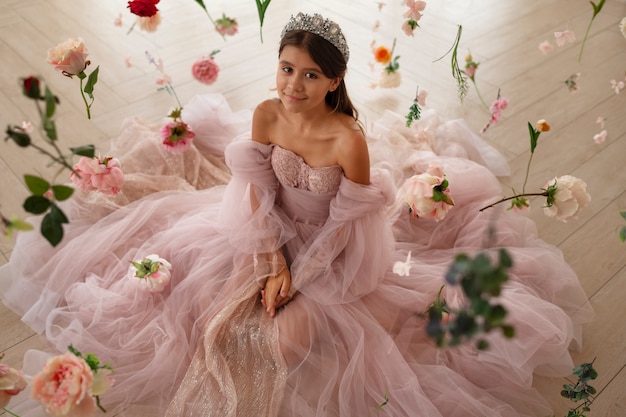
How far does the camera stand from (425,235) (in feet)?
5.56

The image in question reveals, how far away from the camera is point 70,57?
1003 mm

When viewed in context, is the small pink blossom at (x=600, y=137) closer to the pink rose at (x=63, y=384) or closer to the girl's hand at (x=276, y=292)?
the girl's hand at (x=276, y=292)

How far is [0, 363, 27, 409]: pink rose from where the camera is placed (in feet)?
1.74

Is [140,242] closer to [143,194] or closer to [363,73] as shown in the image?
[143,194]

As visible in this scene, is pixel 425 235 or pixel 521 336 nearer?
pixel 521 336

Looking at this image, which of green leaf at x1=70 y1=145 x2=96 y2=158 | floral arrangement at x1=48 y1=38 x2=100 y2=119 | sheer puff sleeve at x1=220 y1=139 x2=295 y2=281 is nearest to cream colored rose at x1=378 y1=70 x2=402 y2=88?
sheer puff sleeve at x1=220 y1=139 x2=295 y2=281

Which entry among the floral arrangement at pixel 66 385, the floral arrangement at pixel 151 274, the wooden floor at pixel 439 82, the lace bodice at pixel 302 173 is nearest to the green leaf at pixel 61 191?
the floral arrangement at pixel 66 385

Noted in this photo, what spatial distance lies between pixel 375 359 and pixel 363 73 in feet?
5.44

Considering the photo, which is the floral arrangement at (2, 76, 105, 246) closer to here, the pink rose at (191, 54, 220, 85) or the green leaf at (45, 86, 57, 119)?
the green leaf at (45, 86, 57, 119)

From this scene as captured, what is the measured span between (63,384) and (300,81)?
0.83 metres

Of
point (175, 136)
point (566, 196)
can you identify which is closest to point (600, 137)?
point (566, 196)

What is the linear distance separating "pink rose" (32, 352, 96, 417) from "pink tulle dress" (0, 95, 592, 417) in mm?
767

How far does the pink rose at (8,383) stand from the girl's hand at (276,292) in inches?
32.2

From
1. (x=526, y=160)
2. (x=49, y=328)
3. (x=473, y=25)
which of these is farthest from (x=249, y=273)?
(x=473, y=25)
